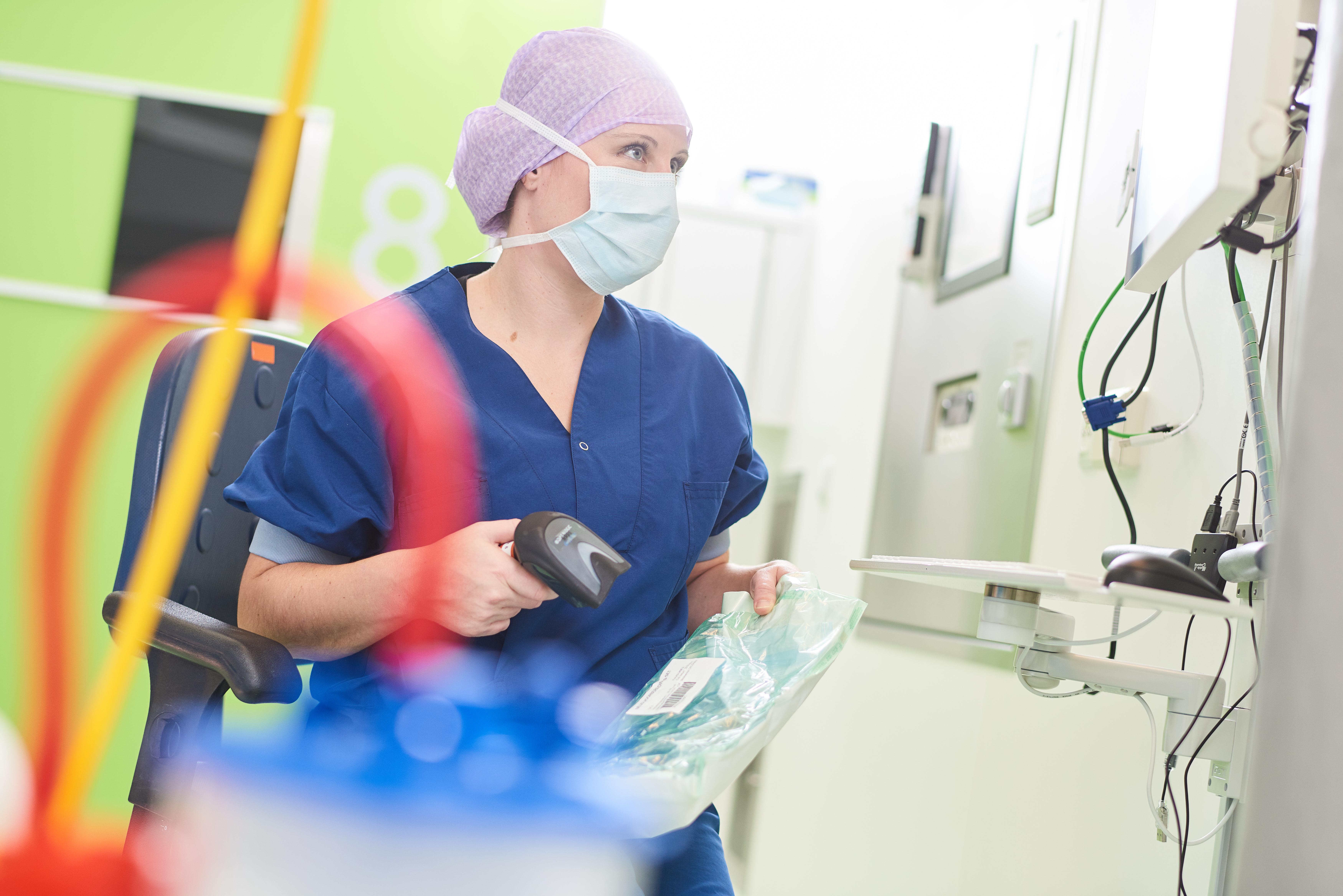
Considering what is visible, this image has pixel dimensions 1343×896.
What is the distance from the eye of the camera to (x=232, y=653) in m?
0.87

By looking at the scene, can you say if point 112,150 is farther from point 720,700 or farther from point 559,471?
point 720,700

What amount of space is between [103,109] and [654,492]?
2.02 metres

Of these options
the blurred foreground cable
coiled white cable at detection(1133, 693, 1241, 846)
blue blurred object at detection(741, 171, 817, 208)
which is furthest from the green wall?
coiled white cable at detection(1133, 693, 1241, 846)

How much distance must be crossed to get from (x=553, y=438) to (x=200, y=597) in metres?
0.43

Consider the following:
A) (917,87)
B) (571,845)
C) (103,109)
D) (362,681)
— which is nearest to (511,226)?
(362,681)

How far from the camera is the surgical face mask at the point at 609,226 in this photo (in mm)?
1119

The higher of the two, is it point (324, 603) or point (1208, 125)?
point (1208, 125)

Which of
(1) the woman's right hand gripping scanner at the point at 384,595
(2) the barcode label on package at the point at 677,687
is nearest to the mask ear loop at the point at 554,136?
(1) the woman's right hand gripping scanner at the point at 384,595

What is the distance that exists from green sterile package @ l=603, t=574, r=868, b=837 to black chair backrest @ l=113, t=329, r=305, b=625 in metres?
0.52

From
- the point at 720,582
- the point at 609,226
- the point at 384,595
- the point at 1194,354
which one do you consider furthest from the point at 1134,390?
the point at 384,595

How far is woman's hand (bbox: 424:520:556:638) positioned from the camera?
815 mm

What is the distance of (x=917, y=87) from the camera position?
109 inches

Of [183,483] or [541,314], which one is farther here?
[541,314]

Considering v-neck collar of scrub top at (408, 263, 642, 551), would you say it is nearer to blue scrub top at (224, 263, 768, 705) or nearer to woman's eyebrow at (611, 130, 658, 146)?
blue scrub top at (224, 263, 768, 705)
